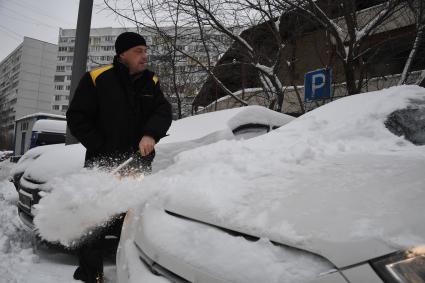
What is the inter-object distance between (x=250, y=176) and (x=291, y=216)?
466 millimetres

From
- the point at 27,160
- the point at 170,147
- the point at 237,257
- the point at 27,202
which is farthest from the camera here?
the point at 27,160

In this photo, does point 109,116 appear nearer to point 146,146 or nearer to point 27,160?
point 146,146

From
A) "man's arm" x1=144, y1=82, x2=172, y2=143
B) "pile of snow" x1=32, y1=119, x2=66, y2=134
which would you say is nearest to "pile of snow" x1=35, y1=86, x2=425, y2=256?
"man's arm" x1=144, y1=82, x2=172, y2=143

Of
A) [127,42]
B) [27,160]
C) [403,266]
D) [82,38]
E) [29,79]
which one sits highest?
[82,38]

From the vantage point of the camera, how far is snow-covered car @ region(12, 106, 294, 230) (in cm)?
377

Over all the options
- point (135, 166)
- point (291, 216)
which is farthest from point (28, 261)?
point (291, 216)

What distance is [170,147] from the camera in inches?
166

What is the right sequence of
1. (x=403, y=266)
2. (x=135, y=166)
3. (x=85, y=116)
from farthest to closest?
1. (x=85, y=116)
2. (x=135, y=166)
3. (x=403, y=266)

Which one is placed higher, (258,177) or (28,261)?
(258,177)

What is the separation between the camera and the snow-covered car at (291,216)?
115 centimetres

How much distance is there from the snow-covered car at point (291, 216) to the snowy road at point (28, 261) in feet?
4.11

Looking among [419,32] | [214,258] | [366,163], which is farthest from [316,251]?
[419,32]

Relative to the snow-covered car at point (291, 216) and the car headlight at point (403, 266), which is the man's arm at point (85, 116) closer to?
the snow-covered car at point (291, 216)

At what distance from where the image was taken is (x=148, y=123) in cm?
280
